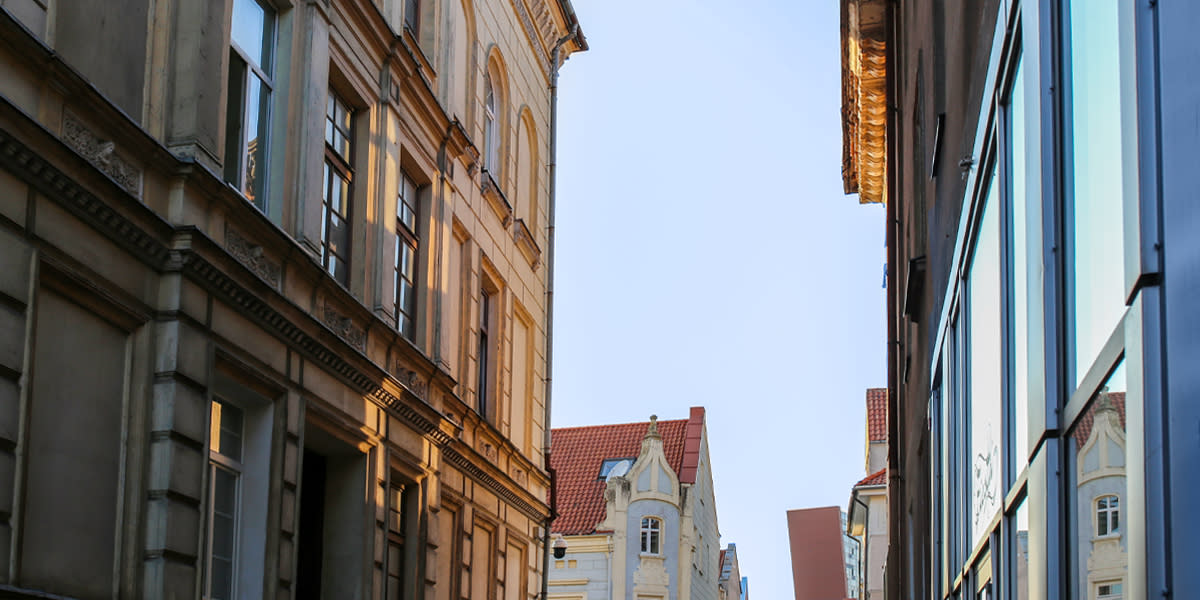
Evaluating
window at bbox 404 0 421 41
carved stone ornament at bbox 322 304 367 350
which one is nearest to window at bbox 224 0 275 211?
carved stone ornament at bbox 322 304 367 350

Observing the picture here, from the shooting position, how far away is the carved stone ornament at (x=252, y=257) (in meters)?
11.1

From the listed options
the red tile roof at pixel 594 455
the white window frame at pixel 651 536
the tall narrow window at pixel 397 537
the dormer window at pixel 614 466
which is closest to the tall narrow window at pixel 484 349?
the tall narrow window at pixel 397 537

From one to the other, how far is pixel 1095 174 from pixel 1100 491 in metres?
0.99

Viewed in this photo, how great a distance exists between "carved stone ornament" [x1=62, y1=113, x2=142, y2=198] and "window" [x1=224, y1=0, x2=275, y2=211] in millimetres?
1934

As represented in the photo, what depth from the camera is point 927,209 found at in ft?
44.6

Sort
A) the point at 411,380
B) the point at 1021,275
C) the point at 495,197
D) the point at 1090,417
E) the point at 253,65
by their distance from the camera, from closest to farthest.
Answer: the point at 1090,417, the point at 1021,275, the point at 253,65, the point at 411,380, the point at 495,197

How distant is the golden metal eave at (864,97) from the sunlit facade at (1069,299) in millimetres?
13150

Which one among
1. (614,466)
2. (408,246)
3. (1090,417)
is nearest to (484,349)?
(408,246)

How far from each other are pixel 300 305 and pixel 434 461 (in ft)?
16.1

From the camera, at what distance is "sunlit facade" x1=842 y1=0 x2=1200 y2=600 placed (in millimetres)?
3287

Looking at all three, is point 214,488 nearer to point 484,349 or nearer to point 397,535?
point 397,535

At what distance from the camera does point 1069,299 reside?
15.9 ft

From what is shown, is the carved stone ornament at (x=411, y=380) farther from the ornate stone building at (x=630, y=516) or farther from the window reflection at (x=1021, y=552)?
the ornate stone building at (x=630, y=516)

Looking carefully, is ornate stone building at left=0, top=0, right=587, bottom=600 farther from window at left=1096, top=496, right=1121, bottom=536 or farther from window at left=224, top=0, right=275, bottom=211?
window at left=1096, top=496, right=1121, bottom=536
